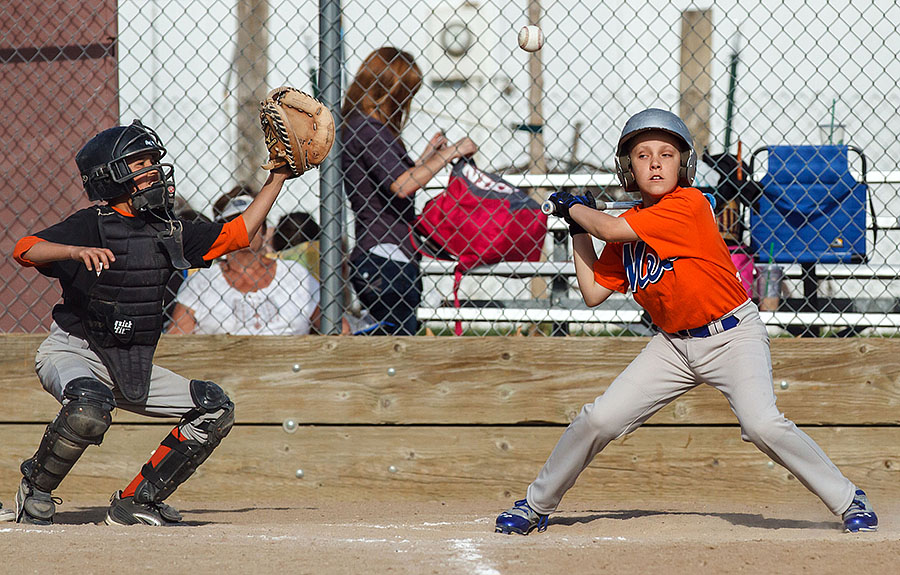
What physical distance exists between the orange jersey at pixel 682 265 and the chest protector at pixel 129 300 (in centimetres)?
171

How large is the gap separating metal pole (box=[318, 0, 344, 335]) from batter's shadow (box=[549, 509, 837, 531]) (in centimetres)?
147

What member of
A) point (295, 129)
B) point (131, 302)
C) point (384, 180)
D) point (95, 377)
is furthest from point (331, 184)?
point (95, 377)

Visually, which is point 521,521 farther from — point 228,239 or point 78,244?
point 78,244

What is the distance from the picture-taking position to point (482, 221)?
4.74m

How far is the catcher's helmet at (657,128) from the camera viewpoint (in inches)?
134

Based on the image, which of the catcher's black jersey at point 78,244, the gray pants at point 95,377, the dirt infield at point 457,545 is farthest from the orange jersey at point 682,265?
the gray pants at point 95,377

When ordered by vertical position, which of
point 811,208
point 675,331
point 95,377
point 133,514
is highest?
point 811,208

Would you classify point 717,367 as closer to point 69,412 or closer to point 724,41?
point 724,41

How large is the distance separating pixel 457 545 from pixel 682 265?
118cm

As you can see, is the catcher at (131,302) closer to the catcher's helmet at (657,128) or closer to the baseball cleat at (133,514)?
the baseball cleat at (133,514)

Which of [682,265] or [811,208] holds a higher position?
[811,208]

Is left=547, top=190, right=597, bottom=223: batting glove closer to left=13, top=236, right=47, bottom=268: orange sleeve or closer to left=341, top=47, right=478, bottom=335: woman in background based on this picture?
left=341, top=47, right=478, bottom=335: woman in background

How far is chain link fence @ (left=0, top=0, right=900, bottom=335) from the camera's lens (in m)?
4.54

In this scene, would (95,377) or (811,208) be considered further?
(811,208)
